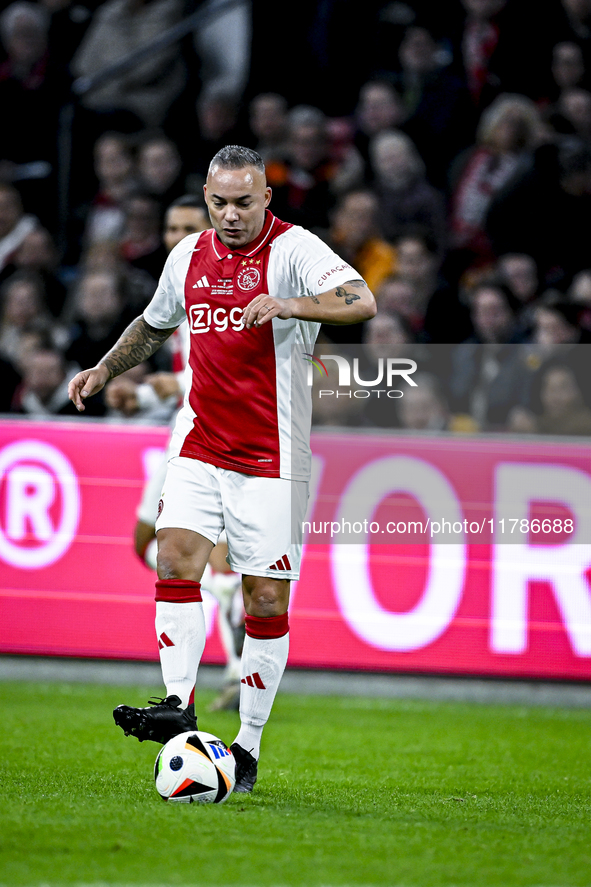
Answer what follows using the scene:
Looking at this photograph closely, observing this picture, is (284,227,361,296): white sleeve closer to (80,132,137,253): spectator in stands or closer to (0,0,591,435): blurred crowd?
(0,0,591,435): blurred crowd

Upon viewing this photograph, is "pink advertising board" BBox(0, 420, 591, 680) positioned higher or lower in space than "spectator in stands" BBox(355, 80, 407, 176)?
lower

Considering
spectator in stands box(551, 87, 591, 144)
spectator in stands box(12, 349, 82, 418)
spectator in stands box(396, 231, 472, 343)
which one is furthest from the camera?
spectator in stands box(551, 87, 591, 144)

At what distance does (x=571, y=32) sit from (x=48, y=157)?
487 centimetres

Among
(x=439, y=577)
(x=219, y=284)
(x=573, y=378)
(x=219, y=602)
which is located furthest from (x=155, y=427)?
(x=219, y=284)

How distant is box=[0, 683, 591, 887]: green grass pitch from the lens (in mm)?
3053

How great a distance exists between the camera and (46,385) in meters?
8.66

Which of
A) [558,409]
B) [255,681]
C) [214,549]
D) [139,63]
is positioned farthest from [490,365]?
[139,63]

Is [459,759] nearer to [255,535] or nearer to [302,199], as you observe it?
[255,535]

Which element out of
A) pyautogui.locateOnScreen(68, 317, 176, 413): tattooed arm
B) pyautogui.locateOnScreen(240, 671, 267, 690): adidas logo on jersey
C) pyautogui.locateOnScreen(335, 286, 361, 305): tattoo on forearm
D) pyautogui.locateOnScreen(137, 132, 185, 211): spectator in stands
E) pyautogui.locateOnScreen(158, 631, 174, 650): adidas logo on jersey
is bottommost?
pyautogui.locateOnScreen(240, 671, 267, 690): adidas logo on jersey

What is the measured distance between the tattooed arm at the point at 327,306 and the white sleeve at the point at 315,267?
1.9 inches

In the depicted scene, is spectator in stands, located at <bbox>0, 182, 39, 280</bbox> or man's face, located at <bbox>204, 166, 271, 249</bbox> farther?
spectator in stands, located at <bbox>0, 182, 39, 280</bbox>

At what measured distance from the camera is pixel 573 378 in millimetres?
7551

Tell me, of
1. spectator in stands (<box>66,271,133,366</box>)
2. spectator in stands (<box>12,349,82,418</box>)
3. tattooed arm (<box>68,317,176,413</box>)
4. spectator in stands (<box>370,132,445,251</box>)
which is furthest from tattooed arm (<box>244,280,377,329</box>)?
spectator in stands (<box>370,132,445,251</box>)

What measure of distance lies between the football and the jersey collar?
168 centimetres
